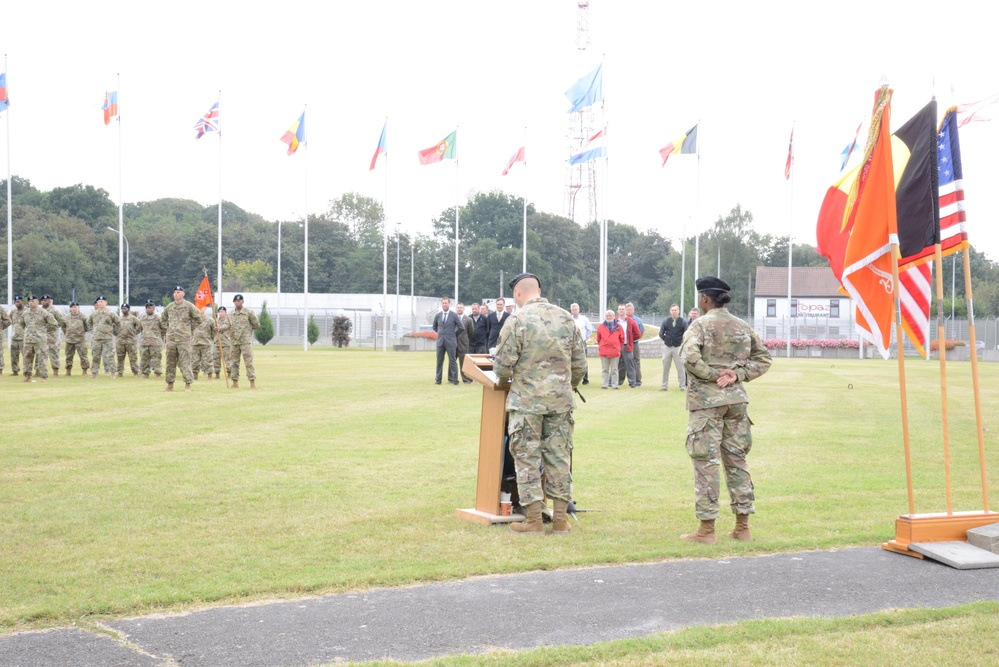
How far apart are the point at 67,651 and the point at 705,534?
15.2 ft

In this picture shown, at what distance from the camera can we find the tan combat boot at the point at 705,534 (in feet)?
25.6

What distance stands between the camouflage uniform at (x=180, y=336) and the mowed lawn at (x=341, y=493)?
108 inches

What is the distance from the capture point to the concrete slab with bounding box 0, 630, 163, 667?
493cm

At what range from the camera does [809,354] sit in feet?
198

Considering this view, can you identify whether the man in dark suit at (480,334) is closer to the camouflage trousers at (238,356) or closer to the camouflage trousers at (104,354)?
the camouflage trousers at (238,356)

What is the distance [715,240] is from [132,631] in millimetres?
95971

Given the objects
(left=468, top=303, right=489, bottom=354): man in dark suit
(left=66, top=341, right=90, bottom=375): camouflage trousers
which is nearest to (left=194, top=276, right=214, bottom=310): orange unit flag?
(left=66, top=341, right=90, bottom=375): camouflage trousers

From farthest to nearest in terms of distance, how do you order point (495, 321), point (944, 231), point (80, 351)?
point (80, 351), point (495, 321), point (944, 231)

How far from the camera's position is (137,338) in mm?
27734

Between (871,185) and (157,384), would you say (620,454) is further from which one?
(157,384)

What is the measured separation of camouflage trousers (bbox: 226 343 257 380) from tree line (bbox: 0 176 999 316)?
198 ft

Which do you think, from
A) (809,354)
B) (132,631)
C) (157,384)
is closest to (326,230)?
(809,354)

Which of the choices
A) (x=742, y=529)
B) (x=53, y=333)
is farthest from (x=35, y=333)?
(x=742, y=529)

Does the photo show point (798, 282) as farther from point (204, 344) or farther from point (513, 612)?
point (513, 612)
